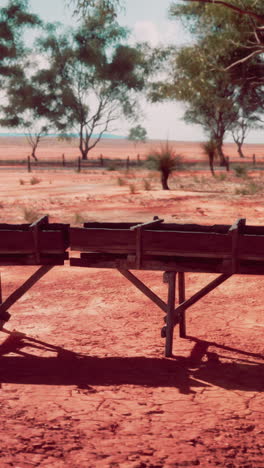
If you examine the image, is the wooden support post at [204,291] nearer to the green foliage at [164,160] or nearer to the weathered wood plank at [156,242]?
the weathered wood plank at [156,242]

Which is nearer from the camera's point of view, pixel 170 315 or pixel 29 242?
pixel 170 315

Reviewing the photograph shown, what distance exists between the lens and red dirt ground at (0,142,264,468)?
179 inches

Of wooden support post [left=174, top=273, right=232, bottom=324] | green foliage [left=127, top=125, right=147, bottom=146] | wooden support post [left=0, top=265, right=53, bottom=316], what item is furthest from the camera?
green foliage [left=127, top=125, right=147, bottom=146]

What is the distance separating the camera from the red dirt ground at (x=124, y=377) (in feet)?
14.9

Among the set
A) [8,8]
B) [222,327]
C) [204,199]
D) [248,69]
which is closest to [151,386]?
[222,327]

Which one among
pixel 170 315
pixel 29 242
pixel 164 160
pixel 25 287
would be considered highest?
pixel 164 160

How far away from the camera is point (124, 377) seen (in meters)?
5.97

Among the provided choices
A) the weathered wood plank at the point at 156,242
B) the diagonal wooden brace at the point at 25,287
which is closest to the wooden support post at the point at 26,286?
A: the diagonal wooden brace at the point at 25,287

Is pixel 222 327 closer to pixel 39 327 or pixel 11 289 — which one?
pixel 39 327

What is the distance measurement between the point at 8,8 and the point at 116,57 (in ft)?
42.8

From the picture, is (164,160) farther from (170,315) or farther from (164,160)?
(170,315)

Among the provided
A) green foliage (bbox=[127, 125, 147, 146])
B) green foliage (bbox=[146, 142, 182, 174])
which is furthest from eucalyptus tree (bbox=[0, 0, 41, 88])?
green foliage (bbox=[127, 125, 147, 146])

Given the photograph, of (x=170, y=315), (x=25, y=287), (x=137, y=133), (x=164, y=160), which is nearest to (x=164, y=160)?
(x=164, y=160)

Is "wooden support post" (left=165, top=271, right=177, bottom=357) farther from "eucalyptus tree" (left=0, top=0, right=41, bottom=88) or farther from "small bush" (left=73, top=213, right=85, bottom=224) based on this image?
"eucalyptus tree" (left=0, top=0, right=41, bottom=88)
